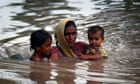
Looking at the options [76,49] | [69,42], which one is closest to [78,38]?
[76,49]

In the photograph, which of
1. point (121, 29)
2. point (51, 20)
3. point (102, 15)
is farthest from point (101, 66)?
point (102, 15)

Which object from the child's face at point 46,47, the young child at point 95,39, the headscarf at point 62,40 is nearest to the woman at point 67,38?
the headscarf at point 62,40

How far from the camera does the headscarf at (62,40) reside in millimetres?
7067

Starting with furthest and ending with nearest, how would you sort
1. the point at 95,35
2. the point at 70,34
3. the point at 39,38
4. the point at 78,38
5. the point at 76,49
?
1. the point at 78,38
2. the point at 76,49
3. the point at 95,35
4. the point at 70,34
5. the point at 39,38

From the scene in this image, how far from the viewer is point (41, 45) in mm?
6652

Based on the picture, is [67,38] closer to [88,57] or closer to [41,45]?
[88,57]

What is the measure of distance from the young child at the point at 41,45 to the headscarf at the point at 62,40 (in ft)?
0.95

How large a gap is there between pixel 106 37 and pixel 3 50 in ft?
8.62

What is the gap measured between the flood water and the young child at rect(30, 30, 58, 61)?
160 millimetres

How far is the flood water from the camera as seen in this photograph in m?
5.91

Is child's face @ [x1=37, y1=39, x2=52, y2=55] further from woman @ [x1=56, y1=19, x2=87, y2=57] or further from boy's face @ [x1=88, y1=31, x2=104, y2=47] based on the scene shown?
boy's face @ [x1=88, y1=31, x2=104, y2=47]

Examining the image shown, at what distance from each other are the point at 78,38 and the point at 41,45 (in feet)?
10.0

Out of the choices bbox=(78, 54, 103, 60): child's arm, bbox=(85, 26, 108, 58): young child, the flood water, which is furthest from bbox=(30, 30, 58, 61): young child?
bbox=(85, 26, 108, 58): young child

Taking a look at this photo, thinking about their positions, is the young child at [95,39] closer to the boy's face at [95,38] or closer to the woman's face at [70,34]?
the boy's face at [95,38]
